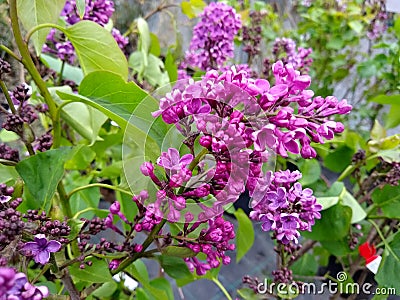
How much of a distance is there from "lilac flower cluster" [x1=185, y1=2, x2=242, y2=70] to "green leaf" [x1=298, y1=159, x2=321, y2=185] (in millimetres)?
231

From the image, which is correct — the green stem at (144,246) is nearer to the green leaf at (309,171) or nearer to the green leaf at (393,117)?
the green leaf at (309,171)

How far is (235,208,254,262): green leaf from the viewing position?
0.67 m

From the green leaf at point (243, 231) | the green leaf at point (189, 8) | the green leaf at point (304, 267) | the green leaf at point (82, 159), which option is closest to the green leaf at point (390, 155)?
the green leaf at point (243, 231)

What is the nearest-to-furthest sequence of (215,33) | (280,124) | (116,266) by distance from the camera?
(280,124) < (116,266) < (215,33)

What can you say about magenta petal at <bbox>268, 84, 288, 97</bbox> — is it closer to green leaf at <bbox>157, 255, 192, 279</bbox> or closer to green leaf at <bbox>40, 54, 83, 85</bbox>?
green leaf at <bbox>157, 255, 192, 279</bbox>

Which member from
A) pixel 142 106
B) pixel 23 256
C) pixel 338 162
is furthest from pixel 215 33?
pixel 23 256

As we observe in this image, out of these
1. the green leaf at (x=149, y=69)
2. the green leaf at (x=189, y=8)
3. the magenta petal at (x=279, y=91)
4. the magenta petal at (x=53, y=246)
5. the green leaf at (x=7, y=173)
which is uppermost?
the magenta petal at (x=279, y=91)

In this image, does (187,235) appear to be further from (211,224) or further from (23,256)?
(23,256)

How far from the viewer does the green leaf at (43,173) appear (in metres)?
0.40

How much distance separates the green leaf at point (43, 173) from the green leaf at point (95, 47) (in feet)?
0.43

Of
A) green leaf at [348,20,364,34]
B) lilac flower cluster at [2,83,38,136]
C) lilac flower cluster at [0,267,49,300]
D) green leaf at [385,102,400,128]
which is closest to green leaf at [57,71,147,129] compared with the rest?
lilac flower cluster at [2,83,38,136]

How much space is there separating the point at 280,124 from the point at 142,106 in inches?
4.9

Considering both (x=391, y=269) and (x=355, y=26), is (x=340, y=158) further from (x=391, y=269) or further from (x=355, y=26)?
(x=355, y=26)

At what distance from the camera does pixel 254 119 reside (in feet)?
0.99
